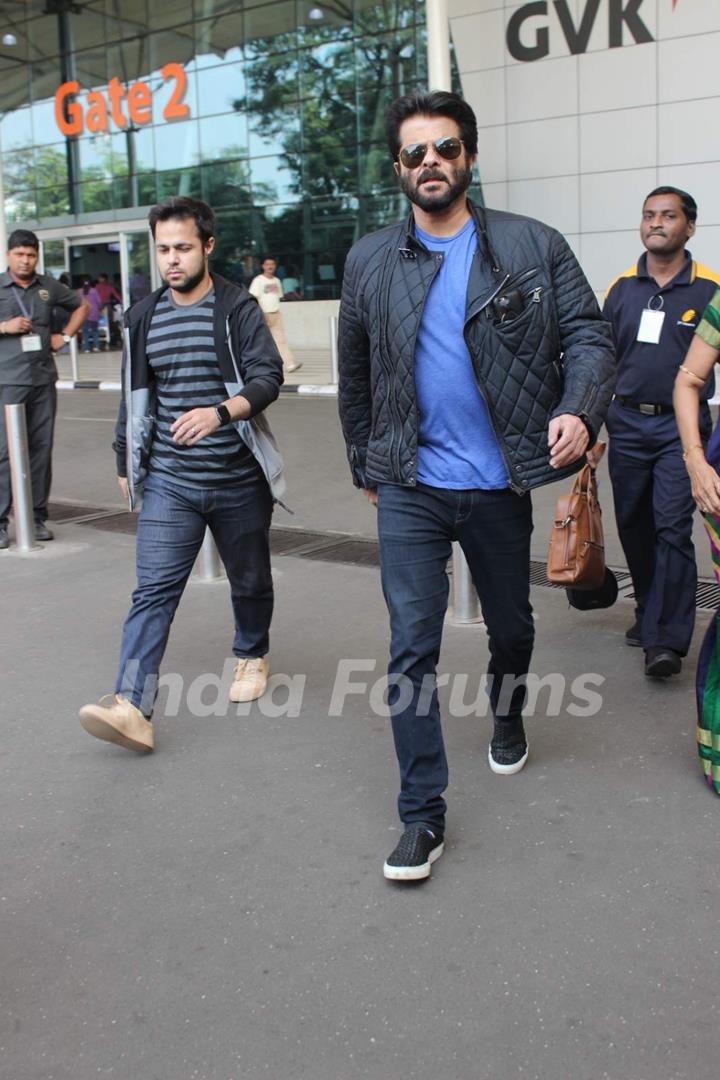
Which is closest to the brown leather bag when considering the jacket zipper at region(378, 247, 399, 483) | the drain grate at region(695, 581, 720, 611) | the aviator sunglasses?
the jacket zipper at region(378, 247, 399, 483)

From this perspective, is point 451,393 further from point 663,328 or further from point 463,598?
point 463,598

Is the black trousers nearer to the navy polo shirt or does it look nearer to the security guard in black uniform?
the security guard in black uniform

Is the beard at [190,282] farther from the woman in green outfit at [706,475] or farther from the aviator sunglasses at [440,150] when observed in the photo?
the woman in green outfit at [706,475]

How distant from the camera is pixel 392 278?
11.7 feet

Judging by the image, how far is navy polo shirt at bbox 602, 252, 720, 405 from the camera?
5051 millimetres

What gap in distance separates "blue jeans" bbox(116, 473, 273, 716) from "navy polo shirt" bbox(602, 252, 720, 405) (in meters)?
1.65

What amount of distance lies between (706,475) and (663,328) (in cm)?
150

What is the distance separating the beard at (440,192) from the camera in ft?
11.3

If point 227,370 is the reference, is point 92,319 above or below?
above

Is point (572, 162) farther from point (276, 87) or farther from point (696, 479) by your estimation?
point (696, 479)

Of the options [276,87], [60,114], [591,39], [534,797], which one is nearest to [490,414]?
[534,797]

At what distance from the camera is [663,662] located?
501 cm

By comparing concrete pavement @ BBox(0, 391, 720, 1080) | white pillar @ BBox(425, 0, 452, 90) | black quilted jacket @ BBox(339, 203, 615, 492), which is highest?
white pillar @ BBox(425, 0, 452, 90)

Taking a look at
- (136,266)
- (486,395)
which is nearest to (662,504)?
(486,395)
